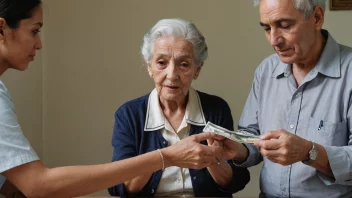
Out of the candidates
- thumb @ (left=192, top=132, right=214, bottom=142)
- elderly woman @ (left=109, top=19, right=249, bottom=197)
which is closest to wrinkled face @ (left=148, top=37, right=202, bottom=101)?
elderly woman @ (left=109, top=19, right=249, bottom=197)

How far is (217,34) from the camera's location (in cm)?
295

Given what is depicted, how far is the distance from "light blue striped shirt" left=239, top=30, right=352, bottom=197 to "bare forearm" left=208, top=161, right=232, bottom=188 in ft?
0.27

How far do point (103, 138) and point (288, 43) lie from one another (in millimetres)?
1651

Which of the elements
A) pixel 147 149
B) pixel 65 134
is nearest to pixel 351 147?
pixel 147 149

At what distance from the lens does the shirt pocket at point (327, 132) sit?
1.83 metres

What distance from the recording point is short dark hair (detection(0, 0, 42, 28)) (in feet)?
5.21

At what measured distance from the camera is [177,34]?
6.80ft

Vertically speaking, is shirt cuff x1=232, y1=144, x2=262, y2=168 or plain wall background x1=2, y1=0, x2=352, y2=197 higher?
plain wall background x1=2, y1=0, x2=352, y2=197

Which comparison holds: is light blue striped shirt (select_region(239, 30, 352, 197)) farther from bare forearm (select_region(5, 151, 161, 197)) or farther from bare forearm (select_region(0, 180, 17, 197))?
bare forearm (select_region(0, 180, 17, 197))

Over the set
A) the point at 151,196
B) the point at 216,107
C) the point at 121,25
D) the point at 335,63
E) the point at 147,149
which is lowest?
the point at 151,196

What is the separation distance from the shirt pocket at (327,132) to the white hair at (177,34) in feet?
1.99

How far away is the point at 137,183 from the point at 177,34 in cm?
71

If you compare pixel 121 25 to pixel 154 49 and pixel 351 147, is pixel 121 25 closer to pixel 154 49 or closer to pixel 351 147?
pixel 154 49

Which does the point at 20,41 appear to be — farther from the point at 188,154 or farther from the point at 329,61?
the point at 329,61
